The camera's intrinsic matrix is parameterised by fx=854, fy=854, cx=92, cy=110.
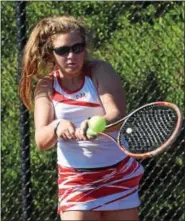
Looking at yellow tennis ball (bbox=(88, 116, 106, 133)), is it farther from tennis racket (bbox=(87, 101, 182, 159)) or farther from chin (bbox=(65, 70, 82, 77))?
chin (bbox=(65, 70, 82, 77))

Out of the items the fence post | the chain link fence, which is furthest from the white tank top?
the fence post

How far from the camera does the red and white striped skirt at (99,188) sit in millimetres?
4145

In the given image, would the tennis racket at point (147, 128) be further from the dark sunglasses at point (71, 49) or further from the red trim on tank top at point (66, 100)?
the dark sunglasses at point (71, 49)

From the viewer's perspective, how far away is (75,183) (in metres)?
4.15

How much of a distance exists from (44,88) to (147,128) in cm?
55

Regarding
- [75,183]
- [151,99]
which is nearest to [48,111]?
[75,183]

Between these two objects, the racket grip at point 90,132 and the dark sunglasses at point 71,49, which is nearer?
the racket grip at point 90,132

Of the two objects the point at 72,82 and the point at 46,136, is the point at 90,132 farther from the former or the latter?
the point at 72,82

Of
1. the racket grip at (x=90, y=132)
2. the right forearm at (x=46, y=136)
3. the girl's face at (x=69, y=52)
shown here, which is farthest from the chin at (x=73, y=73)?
the racket grip at (x=90, y=132)

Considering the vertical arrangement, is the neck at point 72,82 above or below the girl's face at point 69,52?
below

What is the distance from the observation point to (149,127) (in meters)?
4.16

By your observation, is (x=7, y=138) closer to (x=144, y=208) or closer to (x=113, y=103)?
(x=144, y=208)

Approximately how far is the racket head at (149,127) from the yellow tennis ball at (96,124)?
16 cm

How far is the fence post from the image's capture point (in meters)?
6.27
